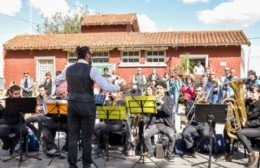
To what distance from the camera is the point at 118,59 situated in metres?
21.5

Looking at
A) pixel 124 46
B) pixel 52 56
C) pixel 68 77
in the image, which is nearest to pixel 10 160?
pixel 68 77

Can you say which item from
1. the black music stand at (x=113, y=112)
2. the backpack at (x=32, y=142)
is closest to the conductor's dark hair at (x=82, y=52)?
the black music stand at (x=113, y=112)

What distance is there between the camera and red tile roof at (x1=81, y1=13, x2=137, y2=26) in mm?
26784

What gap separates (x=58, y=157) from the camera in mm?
7535

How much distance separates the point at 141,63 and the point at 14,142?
1389cm

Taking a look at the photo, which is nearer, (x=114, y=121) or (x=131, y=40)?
(x=114, y=121)

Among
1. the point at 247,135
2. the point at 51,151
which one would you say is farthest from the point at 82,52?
the point at 247,135

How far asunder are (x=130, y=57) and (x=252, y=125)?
584 inches

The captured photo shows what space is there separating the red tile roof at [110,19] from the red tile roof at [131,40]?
372 centimetres

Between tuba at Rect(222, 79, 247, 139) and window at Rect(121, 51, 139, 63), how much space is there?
1434 cm

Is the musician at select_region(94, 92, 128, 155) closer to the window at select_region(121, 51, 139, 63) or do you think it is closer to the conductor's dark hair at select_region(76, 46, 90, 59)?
the conductor's dark hair at select_region(76, 46, 90, 59)

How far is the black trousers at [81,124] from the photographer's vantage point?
5680 mm

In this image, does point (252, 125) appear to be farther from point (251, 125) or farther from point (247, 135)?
point (247, 135)

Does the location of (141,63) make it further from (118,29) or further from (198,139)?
(198,139)
